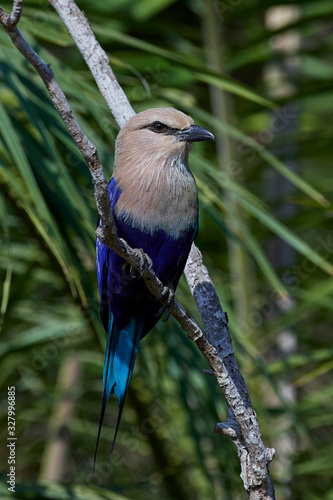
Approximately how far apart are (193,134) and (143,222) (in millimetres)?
374

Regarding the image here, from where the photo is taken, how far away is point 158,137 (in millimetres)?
2180

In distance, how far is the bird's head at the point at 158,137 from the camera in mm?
2145

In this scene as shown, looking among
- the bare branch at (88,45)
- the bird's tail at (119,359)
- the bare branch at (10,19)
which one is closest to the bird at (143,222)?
the bird's tail at (119,359)

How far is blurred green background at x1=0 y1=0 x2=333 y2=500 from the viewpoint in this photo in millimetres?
2311

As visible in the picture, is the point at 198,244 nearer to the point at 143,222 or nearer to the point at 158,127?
the point at 158,127

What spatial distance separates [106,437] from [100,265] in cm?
158

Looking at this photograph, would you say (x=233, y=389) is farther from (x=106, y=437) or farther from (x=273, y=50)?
(x=273, y=50)

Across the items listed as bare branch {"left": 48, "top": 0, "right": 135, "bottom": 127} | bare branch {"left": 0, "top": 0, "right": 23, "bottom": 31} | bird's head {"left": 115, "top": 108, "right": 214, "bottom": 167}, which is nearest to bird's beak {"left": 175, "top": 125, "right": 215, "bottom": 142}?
bird's head {"left": 115, "top": 108, "right": 214, "bottom": 167}

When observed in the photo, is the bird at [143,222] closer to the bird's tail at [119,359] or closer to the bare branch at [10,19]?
the bird's tail at [119,359]

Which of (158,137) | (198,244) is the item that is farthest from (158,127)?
(198,244)

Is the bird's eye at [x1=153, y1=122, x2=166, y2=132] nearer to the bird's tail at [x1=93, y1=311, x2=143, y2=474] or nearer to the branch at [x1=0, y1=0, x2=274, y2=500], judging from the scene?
the branch at [x1=0, y1=0, x2=274, y2=500]

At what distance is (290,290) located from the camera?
3.18 meters

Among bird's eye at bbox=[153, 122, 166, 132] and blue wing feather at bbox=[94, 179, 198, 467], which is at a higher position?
bird's eye at bbox=[153, 122, 166, 132]

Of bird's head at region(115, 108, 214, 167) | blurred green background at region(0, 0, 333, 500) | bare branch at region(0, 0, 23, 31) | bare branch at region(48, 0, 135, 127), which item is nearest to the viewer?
bare branch at region(0, 0, 23, 31)
